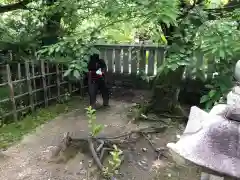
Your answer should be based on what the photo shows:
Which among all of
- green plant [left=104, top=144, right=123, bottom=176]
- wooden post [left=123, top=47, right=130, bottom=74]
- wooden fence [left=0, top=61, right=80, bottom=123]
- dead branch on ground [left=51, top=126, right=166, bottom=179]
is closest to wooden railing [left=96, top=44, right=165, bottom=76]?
wooden post [left=123, top=47, right=130, bottom=74]

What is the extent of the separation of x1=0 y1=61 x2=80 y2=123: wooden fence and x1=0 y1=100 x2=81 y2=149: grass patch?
181 mm

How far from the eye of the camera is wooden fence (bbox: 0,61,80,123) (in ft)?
16.8

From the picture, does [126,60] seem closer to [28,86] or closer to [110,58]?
[110,58]

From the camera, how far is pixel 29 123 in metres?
5.19

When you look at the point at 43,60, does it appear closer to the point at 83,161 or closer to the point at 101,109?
the point at 101,109

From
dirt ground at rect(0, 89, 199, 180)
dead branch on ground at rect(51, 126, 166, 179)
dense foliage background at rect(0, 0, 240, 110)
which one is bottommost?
dirt ground at rect(0, 89, 199, 180)

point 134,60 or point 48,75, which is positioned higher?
point 134,60

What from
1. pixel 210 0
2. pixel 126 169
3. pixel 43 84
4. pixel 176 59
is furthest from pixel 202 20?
pixel 43 84

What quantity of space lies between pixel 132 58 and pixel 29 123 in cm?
375

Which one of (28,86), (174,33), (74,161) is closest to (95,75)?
(28,86)

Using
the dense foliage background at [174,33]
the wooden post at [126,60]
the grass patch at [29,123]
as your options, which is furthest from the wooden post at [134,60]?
the dense foliage background at [174,33]

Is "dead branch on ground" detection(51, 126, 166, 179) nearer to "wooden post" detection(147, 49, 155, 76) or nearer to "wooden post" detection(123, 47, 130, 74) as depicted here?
"wooden post" detection(147, 49, 155, 76)

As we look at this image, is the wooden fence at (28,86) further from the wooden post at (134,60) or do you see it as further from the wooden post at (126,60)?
the wooden post at (134,60)

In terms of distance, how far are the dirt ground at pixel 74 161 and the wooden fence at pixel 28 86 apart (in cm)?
73
